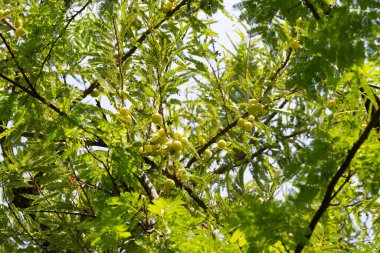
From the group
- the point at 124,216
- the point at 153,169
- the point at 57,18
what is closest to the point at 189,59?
the point at 153,169

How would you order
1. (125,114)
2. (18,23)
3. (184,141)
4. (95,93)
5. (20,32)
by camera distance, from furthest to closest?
(95,93)
(18,23)
(20,32)
(184,141)
(125,114)

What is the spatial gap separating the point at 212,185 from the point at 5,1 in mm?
1983

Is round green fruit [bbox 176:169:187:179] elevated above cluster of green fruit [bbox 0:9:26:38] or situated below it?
below

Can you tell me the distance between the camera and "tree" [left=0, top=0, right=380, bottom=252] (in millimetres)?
1560

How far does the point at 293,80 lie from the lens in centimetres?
169

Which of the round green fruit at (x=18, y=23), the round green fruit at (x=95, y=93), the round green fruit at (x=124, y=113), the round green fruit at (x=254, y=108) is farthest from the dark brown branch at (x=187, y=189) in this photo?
the round green fruit at (x=18, y=23)

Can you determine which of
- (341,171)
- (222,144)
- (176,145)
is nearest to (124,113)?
(176,145)

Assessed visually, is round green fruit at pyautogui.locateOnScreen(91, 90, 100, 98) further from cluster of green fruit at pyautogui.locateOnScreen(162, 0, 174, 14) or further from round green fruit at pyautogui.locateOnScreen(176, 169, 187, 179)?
round green fruit at pyautogui.locateOnScreen(176, 169, 187, 179)

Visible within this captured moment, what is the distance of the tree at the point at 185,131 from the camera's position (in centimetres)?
156

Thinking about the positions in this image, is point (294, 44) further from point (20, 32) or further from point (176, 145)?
point (20, 32)

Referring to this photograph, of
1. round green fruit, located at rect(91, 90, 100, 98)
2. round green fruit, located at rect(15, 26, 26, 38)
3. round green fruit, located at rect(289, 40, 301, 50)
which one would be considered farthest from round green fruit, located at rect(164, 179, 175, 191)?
round green fruit, located at rect(15, 26, 26, 38)

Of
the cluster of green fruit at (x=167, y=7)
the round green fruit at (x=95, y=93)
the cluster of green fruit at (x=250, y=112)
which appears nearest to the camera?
the cluster of green fruit at (x=250, y=112)

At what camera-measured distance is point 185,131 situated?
3.07 metres

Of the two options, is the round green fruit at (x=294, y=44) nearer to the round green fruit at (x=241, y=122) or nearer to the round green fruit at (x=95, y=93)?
the round green fruit at (x=241, y=122)
